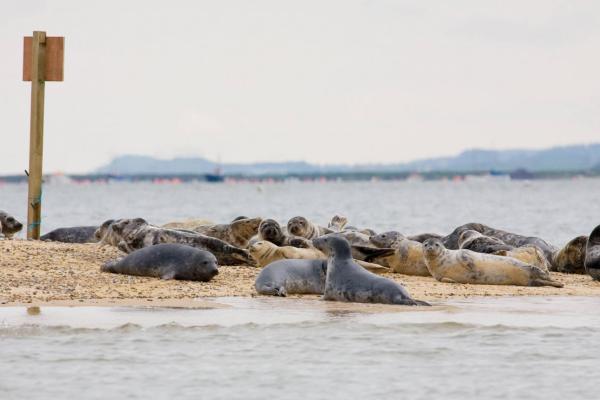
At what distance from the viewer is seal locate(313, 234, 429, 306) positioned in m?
9.90

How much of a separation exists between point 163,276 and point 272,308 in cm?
208

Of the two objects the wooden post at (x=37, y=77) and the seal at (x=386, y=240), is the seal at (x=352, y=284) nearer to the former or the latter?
the seal at (x=386, y=240)

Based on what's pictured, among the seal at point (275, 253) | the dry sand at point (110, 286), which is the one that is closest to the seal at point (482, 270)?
the dry sand at point (110, 286)

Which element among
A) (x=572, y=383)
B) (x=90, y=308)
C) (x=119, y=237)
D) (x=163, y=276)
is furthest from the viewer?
(x=119, y=237)

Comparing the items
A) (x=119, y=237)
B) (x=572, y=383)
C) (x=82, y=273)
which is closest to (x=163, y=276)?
(x=82, y=273)

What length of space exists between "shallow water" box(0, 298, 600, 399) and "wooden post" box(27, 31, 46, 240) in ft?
19.0

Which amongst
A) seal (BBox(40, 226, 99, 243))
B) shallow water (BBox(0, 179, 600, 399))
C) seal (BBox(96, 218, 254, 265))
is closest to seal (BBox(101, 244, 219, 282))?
seal (BBox(96, 218, 254, 265))

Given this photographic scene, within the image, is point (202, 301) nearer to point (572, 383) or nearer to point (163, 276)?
point (163, 276)

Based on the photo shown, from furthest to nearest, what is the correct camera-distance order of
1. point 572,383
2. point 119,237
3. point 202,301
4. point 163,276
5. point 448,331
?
point 119,237
point 163,276
point 202,301
point 448,331
point 572,383

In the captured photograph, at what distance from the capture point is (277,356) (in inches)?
298

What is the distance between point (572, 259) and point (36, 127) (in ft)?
22.2

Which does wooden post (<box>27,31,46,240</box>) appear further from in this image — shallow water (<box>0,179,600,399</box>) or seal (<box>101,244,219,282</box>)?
shallow water (<box>0,179,600,399</box>)

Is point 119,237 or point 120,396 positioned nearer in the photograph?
point 120,396

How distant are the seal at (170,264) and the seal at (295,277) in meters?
0.72
